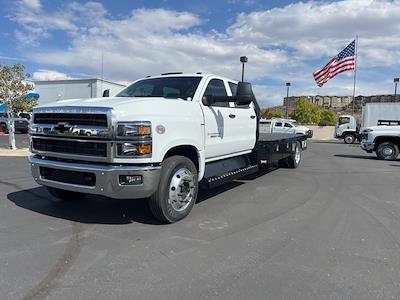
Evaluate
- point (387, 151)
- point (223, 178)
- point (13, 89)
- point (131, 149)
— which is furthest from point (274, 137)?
point (13, 89)

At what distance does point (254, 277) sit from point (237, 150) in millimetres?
3846

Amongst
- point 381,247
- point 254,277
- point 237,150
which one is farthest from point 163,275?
point 237,150

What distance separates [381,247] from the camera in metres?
4.61

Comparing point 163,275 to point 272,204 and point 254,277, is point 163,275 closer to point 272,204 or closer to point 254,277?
point 254,277

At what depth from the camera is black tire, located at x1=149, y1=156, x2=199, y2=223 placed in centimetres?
504

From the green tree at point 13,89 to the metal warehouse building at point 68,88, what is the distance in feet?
55.6

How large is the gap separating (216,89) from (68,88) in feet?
105

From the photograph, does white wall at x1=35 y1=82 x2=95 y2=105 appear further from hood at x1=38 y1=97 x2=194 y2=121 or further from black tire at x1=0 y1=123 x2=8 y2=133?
hood at x1=38 y1=97 x2=194 y2=121

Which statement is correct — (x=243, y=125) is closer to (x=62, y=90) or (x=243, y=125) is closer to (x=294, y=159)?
(x=294, y=159)

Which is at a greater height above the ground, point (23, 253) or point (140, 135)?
point (140, 135)

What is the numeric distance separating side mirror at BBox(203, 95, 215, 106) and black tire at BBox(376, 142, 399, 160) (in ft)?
39.6

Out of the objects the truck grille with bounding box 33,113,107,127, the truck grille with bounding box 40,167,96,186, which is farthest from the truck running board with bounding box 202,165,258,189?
the truck grille with bounding box 33,113,107,127

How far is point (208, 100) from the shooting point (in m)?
6.16

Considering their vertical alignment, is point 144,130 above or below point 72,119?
below
